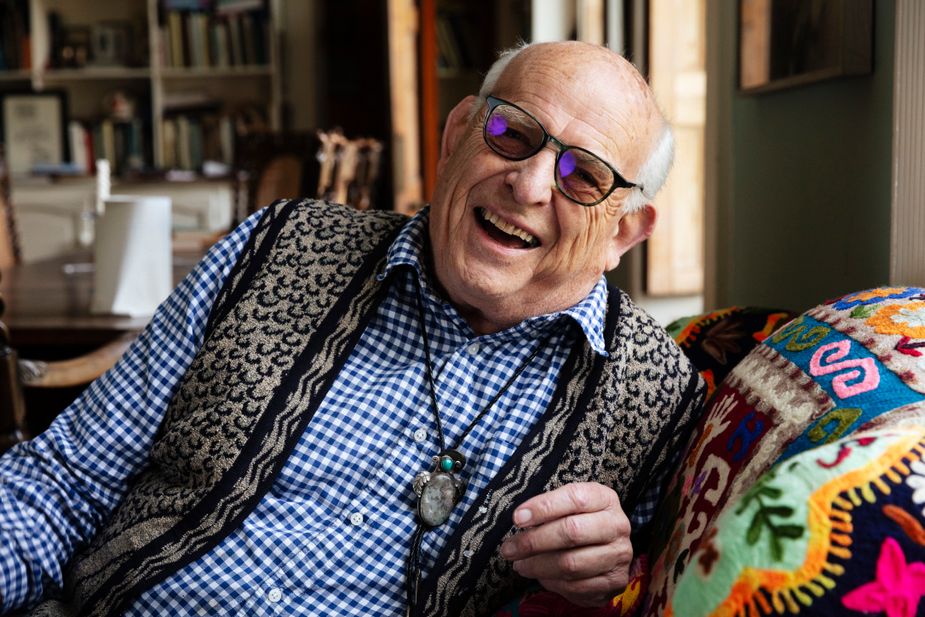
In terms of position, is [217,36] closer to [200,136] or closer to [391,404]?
[200,136]

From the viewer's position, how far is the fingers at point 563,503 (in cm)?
95

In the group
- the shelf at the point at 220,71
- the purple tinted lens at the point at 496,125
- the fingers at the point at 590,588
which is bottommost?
the fingers at the point at 590,588

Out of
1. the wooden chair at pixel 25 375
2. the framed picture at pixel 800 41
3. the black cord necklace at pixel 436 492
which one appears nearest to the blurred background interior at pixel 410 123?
the framed picture at pixel 800 41

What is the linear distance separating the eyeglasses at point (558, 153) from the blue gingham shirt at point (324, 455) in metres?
0.15

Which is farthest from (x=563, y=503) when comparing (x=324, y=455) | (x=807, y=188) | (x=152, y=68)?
(x=152, y=68)

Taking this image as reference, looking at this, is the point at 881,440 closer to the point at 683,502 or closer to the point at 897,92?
the point at 683,502

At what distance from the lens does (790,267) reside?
175 centimetres

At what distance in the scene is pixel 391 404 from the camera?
1.21m

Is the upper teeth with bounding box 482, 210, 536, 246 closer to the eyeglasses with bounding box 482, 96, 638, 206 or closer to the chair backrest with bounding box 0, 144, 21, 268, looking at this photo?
the eyeglasses with bounding box 482, 96, 638, 206

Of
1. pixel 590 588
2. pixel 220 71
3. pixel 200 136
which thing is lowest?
pixel 590 588

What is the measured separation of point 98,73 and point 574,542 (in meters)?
5.41

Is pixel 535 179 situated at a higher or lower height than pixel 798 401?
higher

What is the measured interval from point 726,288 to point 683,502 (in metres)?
1.16

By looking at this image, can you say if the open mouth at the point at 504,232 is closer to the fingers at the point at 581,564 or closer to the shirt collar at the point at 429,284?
the shirt collar at the point at 429,284
